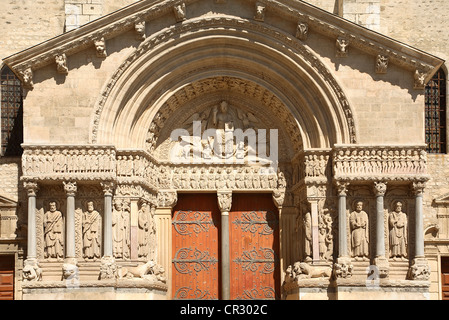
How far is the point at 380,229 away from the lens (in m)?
22.3

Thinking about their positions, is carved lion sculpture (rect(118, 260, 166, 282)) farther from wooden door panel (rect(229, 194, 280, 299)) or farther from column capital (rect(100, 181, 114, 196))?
wooden door panel (rect(229, 194, 280, 299))

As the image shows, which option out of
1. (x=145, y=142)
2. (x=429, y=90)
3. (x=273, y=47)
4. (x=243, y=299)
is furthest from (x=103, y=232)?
(x=429, y=90)

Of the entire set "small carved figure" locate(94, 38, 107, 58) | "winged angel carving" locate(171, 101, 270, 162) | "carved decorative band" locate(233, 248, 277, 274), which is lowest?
"carved decorative band" locate(233, 248, 277, 274)

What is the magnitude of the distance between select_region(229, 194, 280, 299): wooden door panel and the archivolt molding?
2.99m

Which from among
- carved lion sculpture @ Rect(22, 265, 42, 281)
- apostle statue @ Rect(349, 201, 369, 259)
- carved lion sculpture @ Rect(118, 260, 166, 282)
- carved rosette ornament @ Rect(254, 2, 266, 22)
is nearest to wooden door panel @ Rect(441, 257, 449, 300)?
apostle statue @ Rect(349, 201, 369, 259)

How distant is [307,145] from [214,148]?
2532mm

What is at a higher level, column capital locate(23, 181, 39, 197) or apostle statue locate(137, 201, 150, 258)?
column capital locate(23, 181, 39, 197)

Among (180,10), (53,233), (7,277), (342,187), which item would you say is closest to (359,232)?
(342,187)

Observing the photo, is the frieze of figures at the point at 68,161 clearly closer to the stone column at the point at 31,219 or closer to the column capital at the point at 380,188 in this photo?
the stone column at the point at 31,219

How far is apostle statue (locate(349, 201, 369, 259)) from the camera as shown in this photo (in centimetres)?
2244

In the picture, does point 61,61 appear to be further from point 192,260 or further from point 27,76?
point 192,260

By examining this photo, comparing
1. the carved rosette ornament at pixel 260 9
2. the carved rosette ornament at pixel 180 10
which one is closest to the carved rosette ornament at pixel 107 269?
the carved rosette ornament at pixel 180 10

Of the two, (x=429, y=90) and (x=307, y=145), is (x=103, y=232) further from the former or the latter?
(x=429, y=90)

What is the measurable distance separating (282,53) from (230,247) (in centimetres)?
498
